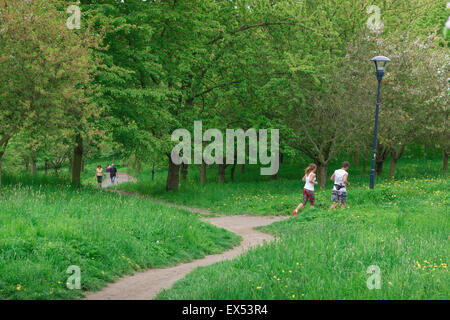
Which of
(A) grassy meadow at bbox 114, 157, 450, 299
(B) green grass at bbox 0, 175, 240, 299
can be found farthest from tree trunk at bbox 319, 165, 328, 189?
(B) green grass at bbox 0, 175, 240, 299

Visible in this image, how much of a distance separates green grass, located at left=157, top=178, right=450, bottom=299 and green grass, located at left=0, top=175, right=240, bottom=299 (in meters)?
1.56

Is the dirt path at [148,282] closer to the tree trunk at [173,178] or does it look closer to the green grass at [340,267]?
the green grass at [340,267]

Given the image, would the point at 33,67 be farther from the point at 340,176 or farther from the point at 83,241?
the point at 340,176

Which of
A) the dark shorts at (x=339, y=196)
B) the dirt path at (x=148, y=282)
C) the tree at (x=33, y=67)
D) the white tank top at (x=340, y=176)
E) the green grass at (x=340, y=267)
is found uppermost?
the tree at (x=33, y=67)

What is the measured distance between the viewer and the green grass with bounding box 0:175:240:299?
6.38 meters

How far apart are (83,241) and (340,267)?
4.72 m

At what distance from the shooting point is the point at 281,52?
23.3m

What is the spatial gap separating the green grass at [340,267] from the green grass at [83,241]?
156cm

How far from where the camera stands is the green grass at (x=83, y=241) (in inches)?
251

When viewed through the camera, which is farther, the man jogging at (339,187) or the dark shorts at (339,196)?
the dark shorts at (339,196)

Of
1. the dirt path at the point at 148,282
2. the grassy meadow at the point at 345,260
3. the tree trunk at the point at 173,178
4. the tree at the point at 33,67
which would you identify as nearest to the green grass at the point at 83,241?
the dirt path at the point at 148,282

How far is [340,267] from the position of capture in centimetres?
663

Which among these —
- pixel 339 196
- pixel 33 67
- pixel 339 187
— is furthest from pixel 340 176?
pixel 33 67

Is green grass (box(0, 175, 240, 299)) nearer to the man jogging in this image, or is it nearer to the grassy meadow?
the grassy meadow
